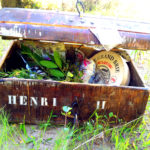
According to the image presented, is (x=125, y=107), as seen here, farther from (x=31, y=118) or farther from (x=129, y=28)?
(x=31, y=118)

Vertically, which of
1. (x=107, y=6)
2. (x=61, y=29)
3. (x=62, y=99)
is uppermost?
(x=107, y=6)

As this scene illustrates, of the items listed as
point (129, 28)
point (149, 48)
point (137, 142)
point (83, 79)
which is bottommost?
point (137, 142)

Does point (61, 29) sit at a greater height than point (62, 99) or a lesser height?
greater

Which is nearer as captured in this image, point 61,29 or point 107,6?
point 61,29

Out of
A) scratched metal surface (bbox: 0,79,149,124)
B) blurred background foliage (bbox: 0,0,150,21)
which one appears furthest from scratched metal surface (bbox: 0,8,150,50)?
blurred background foliage (bbox: 0,0,150,21)

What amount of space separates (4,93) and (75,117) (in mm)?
493

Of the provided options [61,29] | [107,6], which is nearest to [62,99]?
[61,29]

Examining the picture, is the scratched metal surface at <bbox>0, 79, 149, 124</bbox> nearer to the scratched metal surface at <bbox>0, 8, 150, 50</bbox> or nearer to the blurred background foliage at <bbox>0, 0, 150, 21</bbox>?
the scratched metal surface at <bbox>0, 8, 150, 50</bbox>

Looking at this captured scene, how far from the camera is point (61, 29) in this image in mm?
1214

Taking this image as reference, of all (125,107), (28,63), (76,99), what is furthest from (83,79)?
(28,63)

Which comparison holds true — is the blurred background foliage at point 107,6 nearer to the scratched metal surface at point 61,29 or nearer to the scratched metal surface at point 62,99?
the scratched metal surface at point 61,29

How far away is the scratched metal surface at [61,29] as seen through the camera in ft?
3.93

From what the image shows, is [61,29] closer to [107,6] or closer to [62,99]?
[62,99]

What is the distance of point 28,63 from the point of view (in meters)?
1.66
